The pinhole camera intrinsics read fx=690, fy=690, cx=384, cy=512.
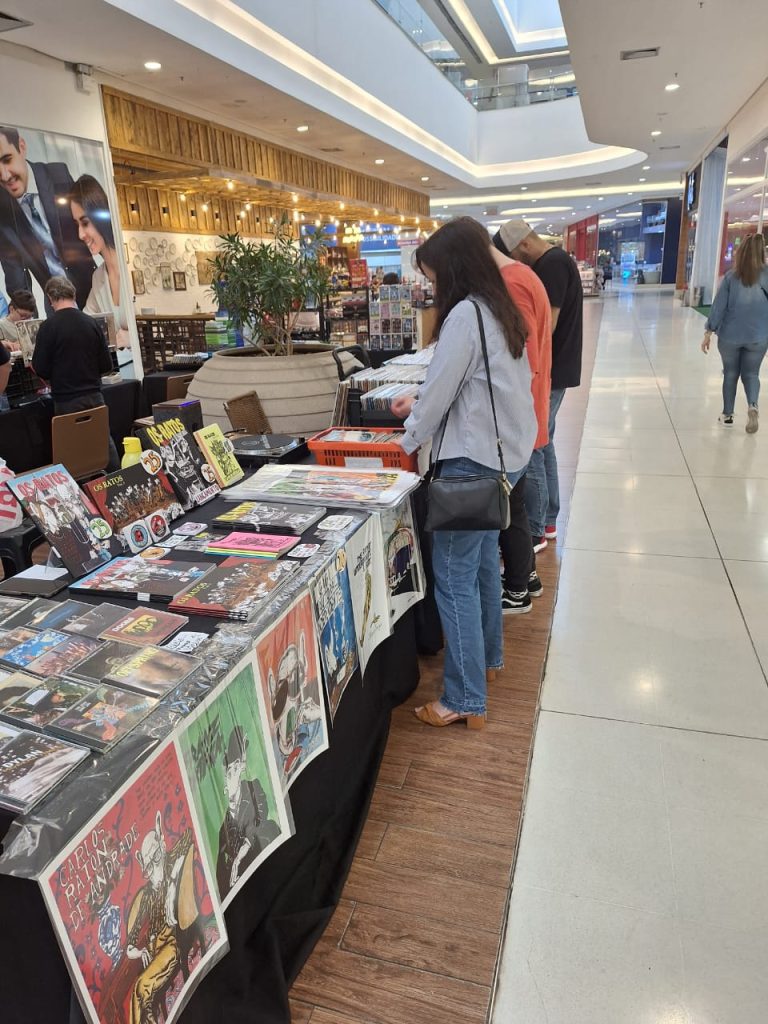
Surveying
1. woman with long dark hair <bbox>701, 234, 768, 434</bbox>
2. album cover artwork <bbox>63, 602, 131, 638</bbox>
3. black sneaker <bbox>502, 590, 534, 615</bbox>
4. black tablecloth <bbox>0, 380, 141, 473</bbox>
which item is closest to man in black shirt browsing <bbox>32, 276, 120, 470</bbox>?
black tablecloth <bbox>0, 380, 141, 473</bbox>

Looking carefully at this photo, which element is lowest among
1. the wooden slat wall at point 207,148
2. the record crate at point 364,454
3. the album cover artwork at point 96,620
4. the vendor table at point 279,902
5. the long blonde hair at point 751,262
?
the vendor table at point 279,902

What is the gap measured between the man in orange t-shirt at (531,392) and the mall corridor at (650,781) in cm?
24

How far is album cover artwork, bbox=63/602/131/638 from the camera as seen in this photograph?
1.41 metres

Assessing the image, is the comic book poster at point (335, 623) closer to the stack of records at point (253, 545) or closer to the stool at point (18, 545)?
the stack of records at point (253, 545)

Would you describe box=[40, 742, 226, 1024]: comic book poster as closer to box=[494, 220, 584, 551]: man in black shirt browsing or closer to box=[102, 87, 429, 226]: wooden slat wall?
box=[494, 220, 584, 551]: man in black shirt browsing

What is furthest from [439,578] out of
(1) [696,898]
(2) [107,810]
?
(2) [107,810]

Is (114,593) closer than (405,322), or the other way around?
(114,593)

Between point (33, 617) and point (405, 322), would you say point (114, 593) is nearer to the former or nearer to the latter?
point (33, 617)

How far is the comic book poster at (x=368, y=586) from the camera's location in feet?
6.55

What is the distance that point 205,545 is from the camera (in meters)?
1.87

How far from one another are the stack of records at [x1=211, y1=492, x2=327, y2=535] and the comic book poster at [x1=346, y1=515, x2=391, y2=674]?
0.15 m

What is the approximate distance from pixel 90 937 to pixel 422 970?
962mm

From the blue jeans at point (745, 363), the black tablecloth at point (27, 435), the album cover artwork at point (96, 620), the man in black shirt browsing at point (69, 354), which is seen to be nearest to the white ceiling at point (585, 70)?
the man in black shirt browsing at point (69, 354)

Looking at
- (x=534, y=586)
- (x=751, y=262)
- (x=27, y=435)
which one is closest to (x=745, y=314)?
(x=751, y=262)
